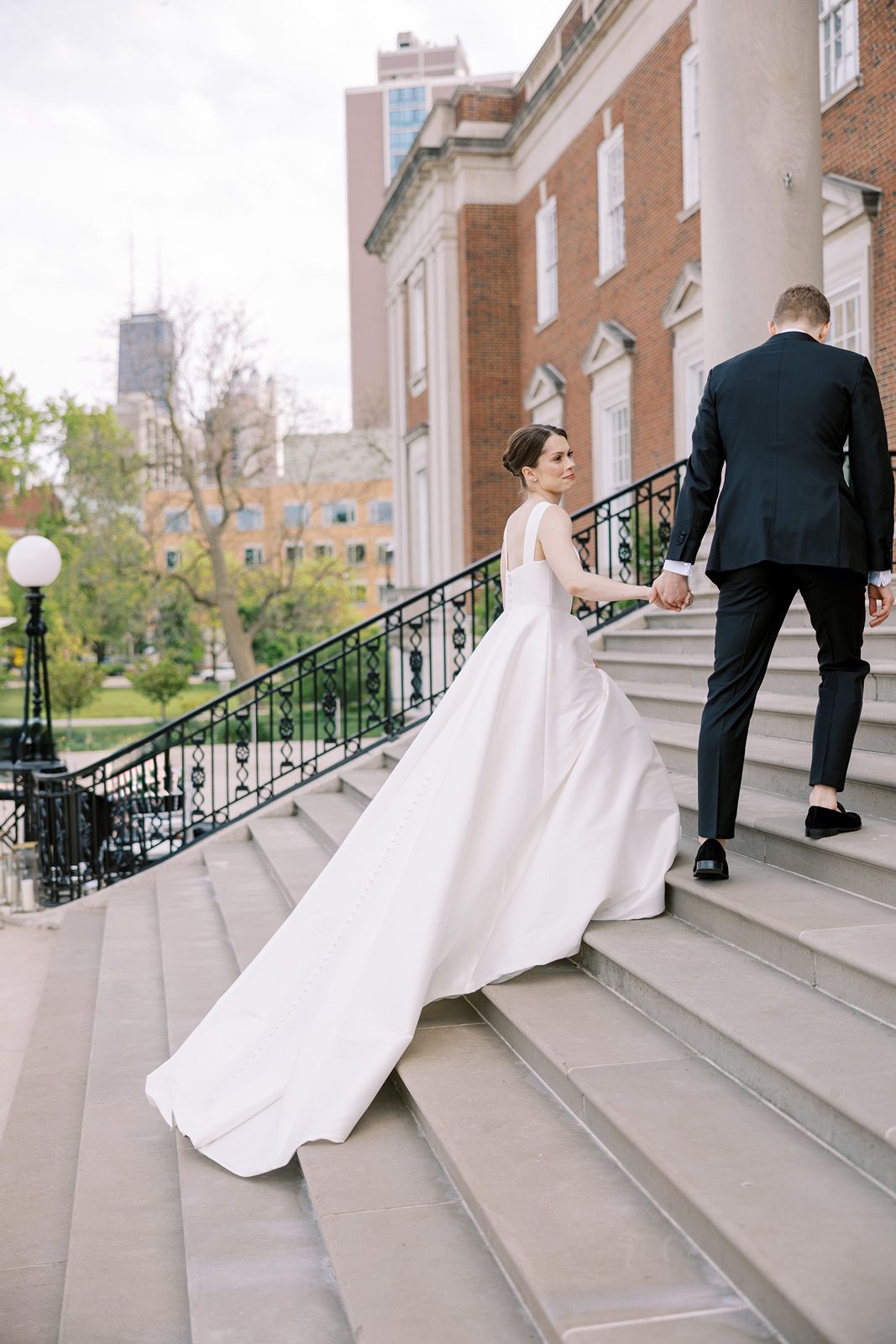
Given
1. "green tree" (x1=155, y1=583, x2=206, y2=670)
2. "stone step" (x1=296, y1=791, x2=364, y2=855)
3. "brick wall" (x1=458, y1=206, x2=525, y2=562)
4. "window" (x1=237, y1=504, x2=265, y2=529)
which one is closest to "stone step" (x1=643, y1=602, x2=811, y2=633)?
"stone step" (x1=296, y1=791, x2=364, y2=855)

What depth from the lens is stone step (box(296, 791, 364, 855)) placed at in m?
9.03

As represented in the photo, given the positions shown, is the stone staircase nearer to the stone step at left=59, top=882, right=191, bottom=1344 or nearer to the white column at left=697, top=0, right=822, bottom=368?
the stone step at left=59, top=882, right=191, bottom=1344

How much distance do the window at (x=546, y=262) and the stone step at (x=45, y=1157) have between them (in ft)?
55.4

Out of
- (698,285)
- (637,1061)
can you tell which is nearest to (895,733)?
(637,1061)

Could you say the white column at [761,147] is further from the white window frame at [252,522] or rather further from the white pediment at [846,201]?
the white window frame at [252,522]

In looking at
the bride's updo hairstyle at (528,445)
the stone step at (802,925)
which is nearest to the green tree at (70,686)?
the bride's updo hairstyle at (528,445)

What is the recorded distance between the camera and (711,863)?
189 inches

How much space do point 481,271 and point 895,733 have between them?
19.7 metres

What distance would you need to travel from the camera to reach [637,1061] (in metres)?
3.89

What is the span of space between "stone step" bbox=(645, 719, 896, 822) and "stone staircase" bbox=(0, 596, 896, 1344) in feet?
0.09

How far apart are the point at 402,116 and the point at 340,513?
54.6 meters

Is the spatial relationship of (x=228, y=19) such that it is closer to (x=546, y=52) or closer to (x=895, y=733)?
(x=895, y=733)

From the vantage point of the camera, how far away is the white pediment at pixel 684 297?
53.3 ft

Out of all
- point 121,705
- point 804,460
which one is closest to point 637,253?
point 804,460
